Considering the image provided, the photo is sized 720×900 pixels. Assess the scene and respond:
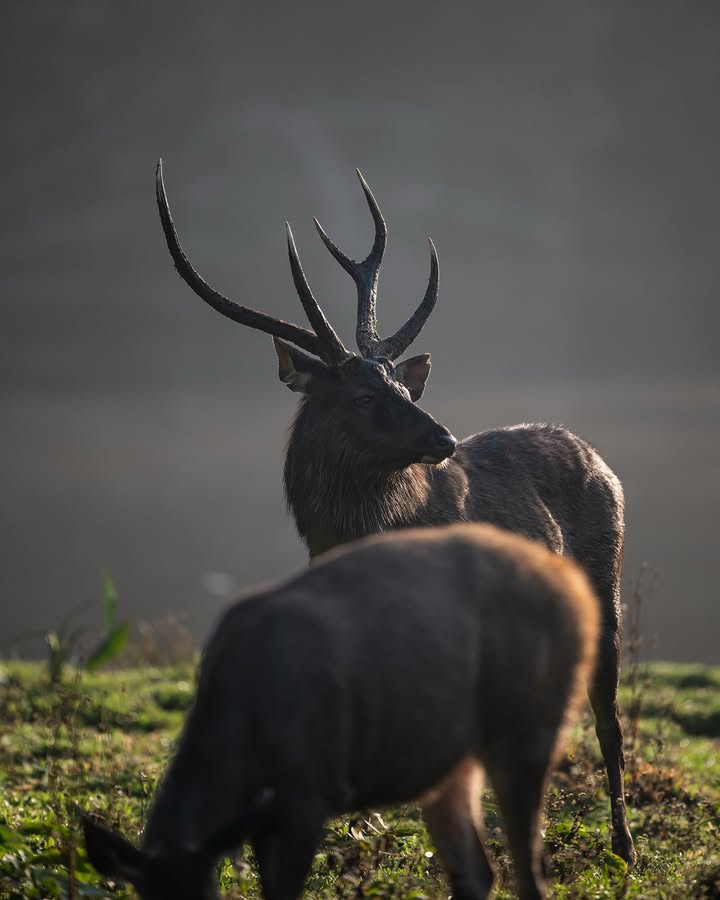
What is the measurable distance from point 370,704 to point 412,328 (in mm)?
3757

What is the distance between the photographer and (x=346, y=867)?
443 centimetres

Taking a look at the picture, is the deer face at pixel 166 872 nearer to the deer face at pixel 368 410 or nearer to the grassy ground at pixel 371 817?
the grassy ground at pixel 371 817

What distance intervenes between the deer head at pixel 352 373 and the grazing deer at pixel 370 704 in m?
2.03

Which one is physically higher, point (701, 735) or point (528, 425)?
point (528, 425)

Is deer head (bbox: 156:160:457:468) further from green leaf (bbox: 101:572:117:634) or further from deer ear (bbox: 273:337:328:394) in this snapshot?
green leaf (bbox: 101:572:117:634)

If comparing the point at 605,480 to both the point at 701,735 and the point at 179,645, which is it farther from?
the point at 179,645

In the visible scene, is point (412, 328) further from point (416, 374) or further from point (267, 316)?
point (267, 316)

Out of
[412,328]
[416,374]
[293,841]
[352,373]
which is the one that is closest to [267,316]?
[352,373]

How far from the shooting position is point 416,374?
696 cm

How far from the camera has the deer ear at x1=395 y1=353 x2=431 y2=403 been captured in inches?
269

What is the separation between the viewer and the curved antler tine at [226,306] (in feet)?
19.8

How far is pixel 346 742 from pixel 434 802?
0.87m

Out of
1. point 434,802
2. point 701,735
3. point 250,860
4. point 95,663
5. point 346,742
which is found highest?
point 95,663

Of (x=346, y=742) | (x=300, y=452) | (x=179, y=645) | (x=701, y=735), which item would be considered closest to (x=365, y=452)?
(x=300, y=452)
